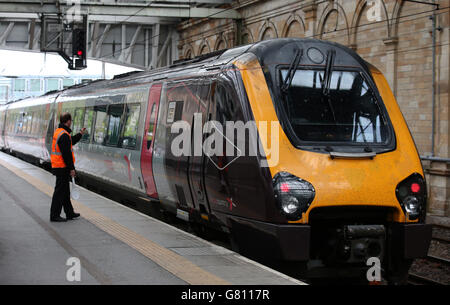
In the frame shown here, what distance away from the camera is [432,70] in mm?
19547

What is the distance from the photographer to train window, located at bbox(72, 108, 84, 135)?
15837 mm

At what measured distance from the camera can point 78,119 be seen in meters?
16.2

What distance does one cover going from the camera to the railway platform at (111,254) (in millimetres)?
6105

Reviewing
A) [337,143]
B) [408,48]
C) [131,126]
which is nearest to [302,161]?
[337,143]

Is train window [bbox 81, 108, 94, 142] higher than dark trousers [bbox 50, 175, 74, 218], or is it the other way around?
train window [bbox 81, 108, 94, 142]

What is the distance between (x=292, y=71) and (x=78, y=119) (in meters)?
9.57

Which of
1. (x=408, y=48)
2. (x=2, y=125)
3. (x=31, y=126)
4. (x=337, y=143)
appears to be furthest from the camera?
(x=2, y=125)

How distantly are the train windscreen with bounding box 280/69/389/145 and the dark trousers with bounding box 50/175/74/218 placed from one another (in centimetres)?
360

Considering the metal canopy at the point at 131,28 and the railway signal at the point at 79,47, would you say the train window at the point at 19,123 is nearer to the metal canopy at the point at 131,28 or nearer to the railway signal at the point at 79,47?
the metal canopy at the point at 131,28

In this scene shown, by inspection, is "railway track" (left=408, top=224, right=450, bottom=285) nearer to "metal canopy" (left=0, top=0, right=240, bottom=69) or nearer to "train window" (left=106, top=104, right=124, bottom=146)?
"train window" (left=106, top=104, right=124, bottom=146)

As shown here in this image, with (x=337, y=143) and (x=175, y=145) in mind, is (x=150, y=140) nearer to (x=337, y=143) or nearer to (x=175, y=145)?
(x=175, y=145)

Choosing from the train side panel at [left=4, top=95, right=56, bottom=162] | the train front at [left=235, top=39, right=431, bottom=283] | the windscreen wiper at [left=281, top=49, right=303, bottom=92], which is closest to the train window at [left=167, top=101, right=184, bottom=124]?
the train front at [left=235, top=39, right=431, bottom=283]
